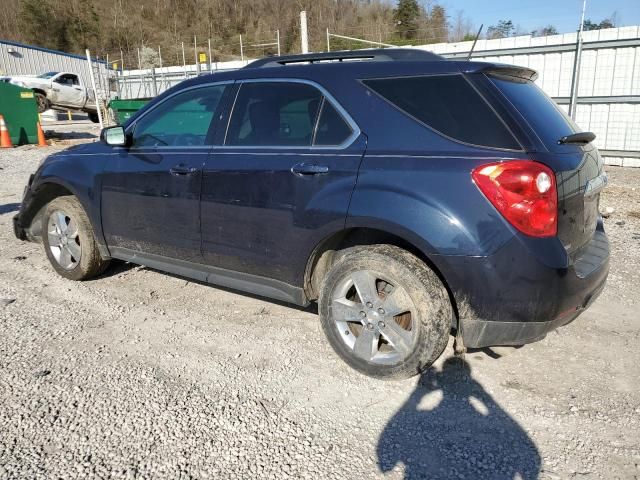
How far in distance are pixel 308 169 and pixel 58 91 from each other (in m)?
23.5

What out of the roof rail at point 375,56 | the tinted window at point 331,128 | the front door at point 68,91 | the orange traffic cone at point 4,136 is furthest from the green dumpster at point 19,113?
the tinted window at point 331,128

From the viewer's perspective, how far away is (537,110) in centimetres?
274

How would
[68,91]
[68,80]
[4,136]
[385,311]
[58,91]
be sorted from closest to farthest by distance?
[385,311]
[4,136]
[58,91]
[68,91]
[68,80]

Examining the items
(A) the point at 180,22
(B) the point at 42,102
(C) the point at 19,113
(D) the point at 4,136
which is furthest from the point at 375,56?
(A) the point at 180,22

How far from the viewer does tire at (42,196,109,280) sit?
4.31 metres

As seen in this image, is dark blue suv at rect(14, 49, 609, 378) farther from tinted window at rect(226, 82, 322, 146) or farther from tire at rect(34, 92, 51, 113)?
tire at rect(34, 92, 51, 113)

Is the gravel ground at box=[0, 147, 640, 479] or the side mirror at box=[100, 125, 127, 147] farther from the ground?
the side mirror at box=[100, 125, 127, 147]

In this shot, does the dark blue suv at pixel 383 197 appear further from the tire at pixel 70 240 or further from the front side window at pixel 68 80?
the front side window at pixel 68 80

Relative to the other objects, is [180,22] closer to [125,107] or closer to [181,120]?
[125,107]

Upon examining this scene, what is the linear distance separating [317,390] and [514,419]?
1.06m

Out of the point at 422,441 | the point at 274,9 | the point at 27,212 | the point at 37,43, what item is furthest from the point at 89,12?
the point at 422,441

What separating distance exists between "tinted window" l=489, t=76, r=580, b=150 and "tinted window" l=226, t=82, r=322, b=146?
3.60 feet

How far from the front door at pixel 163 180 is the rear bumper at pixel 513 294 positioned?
1.92 metres

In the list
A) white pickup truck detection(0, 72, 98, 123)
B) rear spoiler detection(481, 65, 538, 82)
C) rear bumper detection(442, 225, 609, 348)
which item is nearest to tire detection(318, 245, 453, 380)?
rear bumper detection(442, 225, 609, 348)
